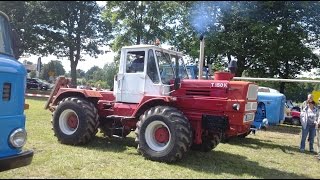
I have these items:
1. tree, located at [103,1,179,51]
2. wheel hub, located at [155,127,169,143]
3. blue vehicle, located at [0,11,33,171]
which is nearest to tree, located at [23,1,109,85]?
tree, located at [103,1,179,51]

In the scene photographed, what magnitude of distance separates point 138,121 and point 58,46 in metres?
30.9

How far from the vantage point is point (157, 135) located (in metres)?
8.31

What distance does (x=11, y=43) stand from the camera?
232 inches

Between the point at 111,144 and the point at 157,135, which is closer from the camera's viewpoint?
the point at 157,135

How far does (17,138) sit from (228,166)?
452cm

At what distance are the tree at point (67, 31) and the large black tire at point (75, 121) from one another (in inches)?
841

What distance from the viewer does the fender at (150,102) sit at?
841cm

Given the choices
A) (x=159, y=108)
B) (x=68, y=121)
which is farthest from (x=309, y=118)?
(x=68, y=121)

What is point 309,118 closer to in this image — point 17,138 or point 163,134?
point 163,134

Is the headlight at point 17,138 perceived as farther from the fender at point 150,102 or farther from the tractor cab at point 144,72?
the tractor cab at point 144,72

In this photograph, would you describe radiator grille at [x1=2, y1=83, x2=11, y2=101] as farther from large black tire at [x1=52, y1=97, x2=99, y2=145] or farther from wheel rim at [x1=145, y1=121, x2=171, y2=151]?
large black tire at [x1=52, y1=97, x2=99, y2=145]

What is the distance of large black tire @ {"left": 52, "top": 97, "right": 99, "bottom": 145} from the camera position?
932 centimetres

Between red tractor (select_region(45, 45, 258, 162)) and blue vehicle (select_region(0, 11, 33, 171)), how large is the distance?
3.32 meters

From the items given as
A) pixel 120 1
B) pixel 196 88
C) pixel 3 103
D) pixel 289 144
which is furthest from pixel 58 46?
pixel 3 103
